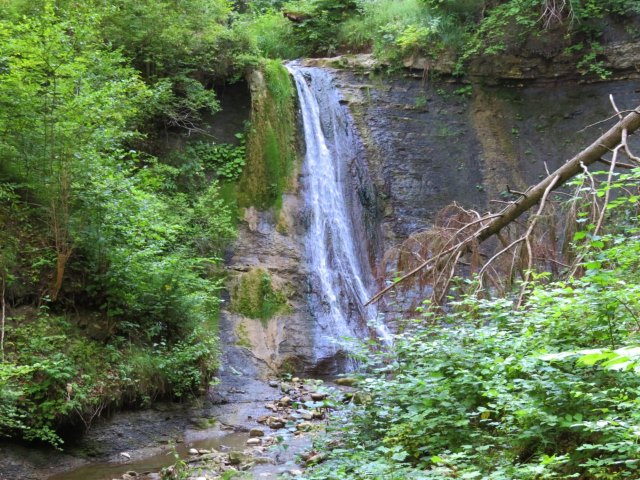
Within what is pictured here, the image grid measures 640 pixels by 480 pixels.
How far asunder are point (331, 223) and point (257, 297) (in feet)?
8.40

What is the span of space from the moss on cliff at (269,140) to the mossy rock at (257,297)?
191 cm

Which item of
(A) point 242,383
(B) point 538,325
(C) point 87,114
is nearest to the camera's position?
(B) point 538,325

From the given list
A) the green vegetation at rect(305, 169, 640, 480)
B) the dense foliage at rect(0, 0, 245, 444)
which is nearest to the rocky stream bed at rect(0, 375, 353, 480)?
→ the dense foliage at rect(0, 0, 245, 444)

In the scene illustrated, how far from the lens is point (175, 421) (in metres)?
7.95

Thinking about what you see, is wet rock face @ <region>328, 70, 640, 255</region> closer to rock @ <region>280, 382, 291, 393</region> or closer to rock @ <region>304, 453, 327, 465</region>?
rock @ <region>280, 382, 291, 393</region>

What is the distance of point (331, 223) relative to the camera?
12.6 meters

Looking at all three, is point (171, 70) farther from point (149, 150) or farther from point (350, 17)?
point (350, 17)

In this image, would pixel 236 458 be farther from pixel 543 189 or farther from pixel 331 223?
pixel 331 223

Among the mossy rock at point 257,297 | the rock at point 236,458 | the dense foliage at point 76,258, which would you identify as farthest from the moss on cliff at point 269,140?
the rock at point 236,458

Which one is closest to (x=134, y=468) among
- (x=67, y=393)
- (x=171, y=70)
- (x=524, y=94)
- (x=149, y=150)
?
(x=67, y=393)

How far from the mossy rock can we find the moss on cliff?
191 centimetres

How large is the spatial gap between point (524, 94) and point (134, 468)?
12.4 m

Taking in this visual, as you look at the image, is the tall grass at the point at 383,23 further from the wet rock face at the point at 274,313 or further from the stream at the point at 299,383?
the wet rock face at the point at 274,313

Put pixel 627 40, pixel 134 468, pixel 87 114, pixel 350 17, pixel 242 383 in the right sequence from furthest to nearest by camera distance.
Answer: pixel 350 17
pixel 627 40
pixel 242 383
pixel 87 114
pixel 134 468
